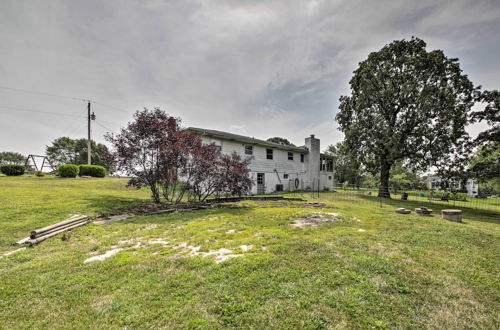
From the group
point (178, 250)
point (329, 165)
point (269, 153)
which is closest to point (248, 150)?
point (269, 153)

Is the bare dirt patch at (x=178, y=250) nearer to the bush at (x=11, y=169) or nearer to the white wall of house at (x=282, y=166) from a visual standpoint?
the white wall of house at (x=282, y=166)

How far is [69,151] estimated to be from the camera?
4828 centimetres

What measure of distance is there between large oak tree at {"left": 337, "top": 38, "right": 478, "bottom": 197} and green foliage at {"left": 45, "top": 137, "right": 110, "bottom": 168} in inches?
2085

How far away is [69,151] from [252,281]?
63563 millimetres

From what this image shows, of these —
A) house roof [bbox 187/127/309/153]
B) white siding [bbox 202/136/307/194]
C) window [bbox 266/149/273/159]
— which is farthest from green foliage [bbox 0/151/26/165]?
window [bbox 266/149/273/159]

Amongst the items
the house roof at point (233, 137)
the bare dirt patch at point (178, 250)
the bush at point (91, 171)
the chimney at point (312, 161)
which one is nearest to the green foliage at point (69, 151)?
the bush at point (91, 171)

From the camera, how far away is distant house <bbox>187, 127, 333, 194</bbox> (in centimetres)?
1723

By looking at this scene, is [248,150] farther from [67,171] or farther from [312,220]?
[67,171]

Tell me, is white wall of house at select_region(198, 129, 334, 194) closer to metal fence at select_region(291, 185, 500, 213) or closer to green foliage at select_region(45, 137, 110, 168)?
metal fence at select_region(291, 185, 500, 213)

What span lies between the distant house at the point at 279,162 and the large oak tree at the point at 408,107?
4.62 metres

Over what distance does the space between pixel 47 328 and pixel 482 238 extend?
875 cm

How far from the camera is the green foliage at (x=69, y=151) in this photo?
153ft

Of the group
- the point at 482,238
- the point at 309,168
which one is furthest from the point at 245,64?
the point at 309,168

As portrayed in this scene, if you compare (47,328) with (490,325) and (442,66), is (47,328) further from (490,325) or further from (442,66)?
(442,66)
